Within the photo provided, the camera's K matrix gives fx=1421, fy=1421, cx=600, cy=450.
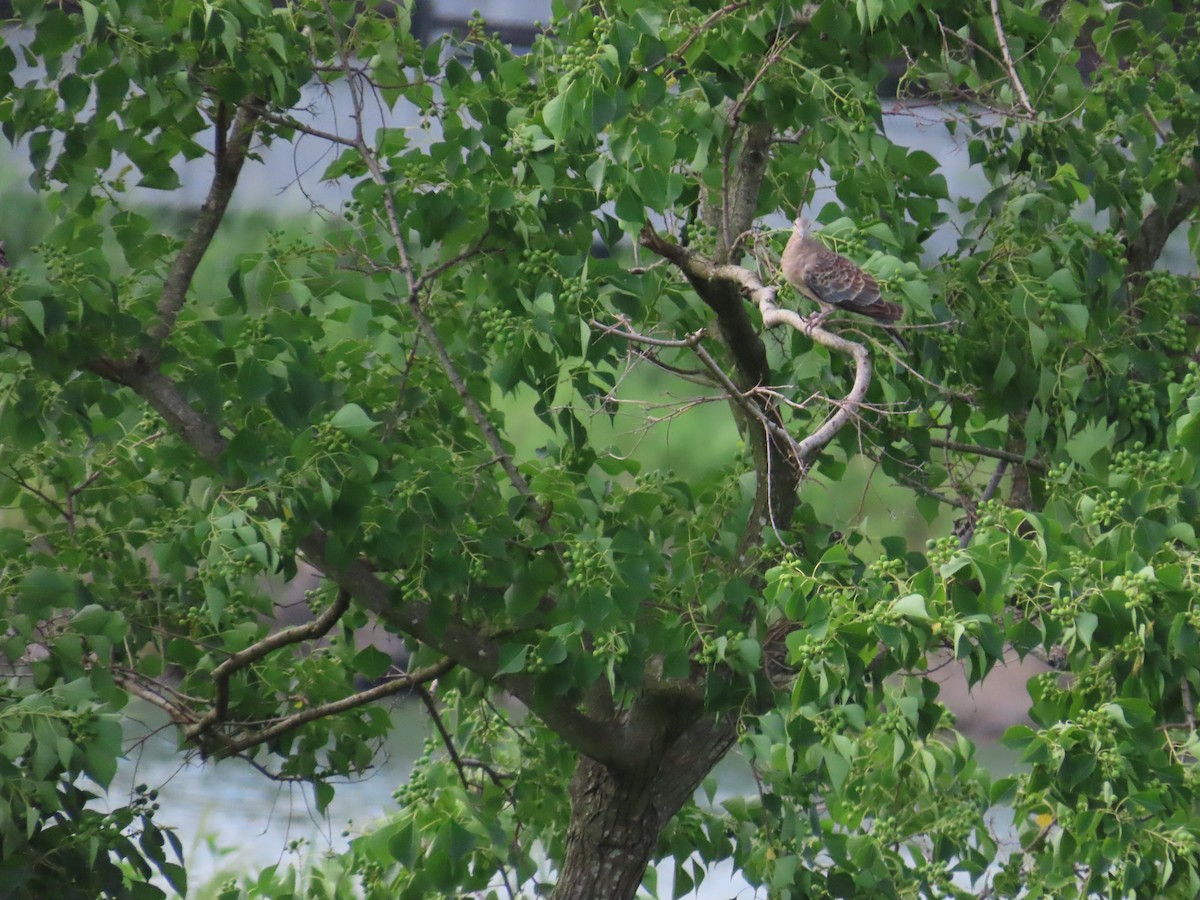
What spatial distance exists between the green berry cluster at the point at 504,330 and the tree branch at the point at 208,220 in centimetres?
67

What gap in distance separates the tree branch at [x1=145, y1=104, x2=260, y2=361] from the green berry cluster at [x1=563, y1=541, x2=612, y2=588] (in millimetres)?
929

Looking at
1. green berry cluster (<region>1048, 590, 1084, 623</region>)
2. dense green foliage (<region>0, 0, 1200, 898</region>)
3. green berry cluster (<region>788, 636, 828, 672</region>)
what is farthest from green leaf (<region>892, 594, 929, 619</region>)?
green berry cluster (<region>1048, 590, 1084, 623</region>)

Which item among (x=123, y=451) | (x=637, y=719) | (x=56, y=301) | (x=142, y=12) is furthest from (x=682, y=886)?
(x=142, y=12)

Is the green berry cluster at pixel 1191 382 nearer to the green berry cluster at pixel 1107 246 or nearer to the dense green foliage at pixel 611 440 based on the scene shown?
the dense green foliage at pixel 611 440

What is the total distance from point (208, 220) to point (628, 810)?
144cm

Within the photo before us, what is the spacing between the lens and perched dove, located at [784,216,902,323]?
2281 millimetres

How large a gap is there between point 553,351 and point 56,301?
791 millimetres

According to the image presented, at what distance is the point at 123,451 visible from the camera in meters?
2.80

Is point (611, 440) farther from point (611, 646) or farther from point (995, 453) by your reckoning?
point (995, 453)

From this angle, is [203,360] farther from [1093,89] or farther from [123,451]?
[1093,89]

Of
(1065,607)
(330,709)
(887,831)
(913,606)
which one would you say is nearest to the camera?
(913,606)

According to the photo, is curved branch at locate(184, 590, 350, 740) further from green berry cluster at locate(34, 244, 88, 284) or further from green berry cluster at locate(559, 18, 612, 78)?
green berry cluster at locate(559, 18, 612, 78)

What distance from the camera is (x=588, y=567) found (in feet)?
7.52

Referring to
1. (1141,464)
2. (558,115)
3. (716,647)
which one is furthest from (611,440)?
(1141,464)
